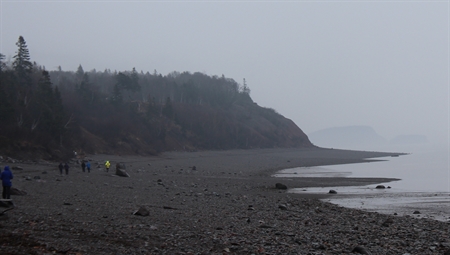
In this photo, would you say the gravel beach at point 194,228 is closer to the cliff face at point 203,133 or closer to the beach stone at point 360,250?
the beach stone at point 360,250

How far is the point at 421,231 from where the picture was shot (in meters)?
14.0

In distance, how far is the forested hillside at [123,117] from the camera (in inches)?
1954

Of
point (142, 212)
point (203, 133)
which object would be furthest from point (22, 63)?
point (142, 212)

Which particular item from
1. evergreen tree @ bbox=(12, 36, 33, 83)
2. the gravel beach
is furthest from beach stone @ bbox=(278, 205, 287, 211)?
evergreen tree @ bbox=(12, 36, 33, 83)

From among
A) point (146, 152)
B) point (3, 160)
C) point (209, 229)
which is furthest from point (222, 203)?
point (146, 152)

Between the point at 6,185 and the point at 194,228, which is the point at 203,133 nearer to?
the point at 6,185

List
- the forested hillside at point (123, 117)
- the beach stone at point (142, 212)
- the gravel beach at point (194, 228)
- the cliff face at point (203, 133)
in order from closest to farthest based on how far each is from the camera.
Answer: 1. the gravel beach at point (194, 228)
2. the beach stone at point (142, 212)
3. the forested hillside at point (123, 117)
4. the cliff face at point (203, 133)

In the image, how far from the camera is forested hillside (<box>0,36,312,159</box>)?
49625 mm

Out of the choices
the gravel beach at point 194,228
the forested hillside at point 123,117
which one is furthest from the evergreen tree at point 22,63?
the gravel beach at point 194,228

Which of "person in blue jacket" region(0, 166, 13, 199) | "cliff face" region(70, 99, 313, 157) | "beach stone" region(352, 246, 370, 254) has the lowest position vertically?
"beach stone" region(352, 246, 370, 254)

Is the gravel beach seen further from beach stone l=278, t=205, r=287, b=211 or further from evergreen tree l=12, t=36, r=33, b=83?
evergreen tree l=12, t=36, r=33, b=83

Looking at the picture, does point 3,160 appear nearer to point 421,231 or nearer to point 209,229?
point 209,229

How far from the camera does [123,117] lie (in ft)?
279

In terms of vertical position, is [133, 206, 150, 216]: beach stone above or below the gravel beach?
above
